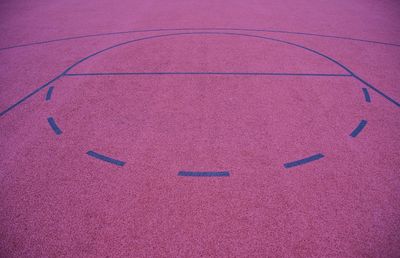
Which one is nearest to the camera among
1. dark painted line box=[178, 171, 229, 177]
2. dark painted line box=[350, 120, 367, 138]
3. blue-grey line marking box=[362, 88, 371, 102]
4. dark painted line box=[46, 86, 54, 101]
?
dark painted line box=[178, 171, 229, 177]

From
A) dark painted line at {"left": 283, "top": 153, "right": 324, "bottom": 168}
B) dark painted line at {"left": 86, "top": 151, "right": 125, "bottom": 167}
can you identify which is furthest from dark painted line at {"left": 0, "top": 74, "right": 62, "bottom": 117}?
dark painted line at {"left": 283, "top": 153, "right": 324, "bottom": 168}

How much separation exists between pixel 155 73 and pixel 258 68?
7.69 feet

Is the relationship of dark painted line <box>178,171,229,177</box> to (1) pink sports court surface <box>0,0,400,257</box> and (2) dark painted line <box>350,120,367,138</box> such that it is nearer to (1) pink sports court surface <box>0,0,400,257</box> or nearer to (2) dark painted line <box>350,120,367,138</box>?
(1) pink sports court surface <box>0,0,400,257</box>

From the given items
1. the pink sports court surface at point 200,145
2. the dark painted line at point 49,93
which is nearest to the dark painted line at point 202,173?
the pink sports court surface at point 200,145

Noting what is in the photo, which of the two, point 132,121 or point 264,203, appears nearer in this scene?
point 264,203

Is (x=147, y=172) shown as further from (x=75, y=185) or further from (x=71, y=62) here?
(x=71, y=62)

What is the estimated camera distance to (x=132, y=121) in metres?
3.92

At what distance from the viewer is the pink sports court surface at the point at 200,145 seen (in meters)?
2.48

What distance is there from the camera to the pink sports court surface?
248cm

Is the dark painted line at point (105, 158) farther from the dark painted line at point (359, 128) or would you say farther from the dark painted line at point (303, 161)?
the dark painted line at point (359, 128)

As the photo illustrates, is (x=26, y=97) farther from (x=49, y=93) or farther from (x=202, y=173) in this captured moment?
(x=202, y=173)

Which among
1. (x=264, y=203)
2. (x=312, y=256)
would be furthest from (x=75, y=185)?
(x=312, y=256)

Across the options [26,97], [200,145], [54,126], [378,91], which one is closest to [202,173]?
[200,145]

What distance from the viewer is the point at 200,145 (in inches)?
137
